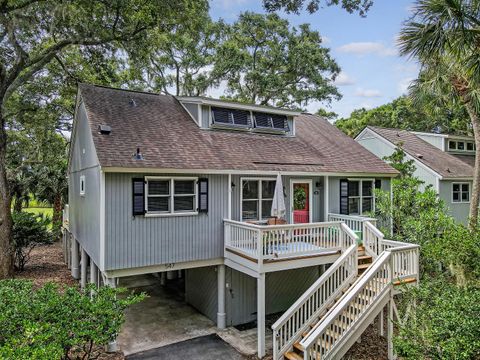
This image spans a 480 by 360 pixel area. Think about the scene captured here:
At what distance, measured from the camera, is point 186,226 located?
9.70 meters

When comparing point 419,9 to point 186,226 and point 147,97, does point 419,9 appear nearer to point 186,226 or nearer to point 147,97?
point 186,226

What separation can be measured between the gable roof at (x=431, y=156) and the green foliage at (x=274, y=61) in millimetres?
6757

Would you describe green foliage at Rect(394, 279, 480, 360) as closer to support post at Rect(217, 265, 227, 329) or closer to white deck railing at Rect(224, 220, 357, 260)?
white deck railing at Rect(224, 220, 357, 260)

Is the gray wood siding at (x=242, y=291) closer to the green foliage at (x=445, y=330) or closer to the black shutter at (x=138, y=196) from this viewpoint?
the black shutter at (x=138, y=196)

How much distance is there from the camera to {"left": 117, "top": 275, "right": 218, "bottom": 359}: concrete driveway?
925 cm

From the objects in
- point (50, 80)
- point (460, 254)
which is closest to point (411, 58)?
point (460, 254)

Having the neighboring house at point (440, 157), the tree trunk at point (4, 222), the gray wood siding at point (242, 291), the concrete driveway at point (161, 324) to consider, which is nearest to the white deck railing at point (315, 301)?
the gray wood siding at point (242, 291)

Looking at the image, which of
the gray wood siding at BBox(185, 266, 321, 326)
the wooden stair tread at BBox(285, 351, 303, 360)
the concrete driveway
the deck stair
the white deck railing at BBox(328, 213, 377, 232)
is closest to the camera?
the deck stair

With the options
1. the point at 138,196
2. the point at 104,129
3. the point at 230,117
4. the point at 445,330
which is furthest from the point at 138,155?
the point at 445,330

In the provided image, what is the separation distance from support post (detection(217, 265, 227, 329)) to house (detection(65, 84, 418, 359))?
33 millimetres

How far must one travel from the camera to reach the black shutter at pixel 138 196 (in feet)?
29.5

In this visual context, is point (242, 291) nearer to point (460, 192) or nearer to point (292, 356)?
point (292, 356)

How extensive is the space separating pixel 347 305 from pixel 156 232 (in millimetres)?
5530

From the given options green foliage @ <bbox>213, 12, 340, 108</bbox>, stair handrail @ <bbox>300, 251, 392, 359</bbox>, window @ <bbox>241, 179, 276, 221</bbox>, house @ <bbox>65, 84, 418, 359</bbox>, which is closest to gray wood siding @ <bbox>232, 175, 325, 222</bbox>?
house @ <bbox>65, 84, 418, 359</bbox>
